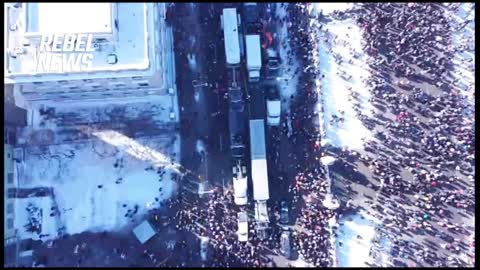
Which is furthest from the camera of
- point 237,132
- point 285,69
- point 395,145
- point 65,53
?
point 285,69

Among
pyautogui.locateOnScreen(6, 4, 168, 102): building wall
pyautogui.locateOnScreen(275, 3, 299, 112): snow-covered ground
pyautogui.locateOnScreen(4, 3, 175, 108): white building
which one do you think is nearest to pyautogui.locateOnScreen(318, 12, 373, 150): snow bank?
pyautogui.locateOnScreen(275, 3, 299, 112): snow-covered ground

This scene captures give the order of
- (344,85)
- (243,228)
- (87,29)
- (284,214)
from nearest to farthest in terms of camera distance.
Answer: (87,29) < (243,228) < (284,214) < (344,85)

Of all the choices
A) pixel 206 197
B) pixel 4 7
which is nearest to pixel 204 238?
pixel 206 197

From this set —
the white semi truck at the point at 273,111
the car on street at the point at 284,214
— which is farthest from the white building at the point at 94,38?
the car on street at the point at 284,214

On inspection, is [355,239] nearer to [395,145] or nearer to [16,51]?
[395,145]

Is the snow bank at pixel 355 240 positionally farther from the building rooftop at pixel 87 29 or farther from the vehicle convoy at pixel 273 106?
the building rooftop at pixel 87 29

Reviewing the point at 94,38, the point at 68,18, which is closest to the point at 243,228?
the point at 94,38

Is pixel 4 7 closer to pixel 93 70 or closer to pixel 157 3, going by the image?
pixel 93 70
